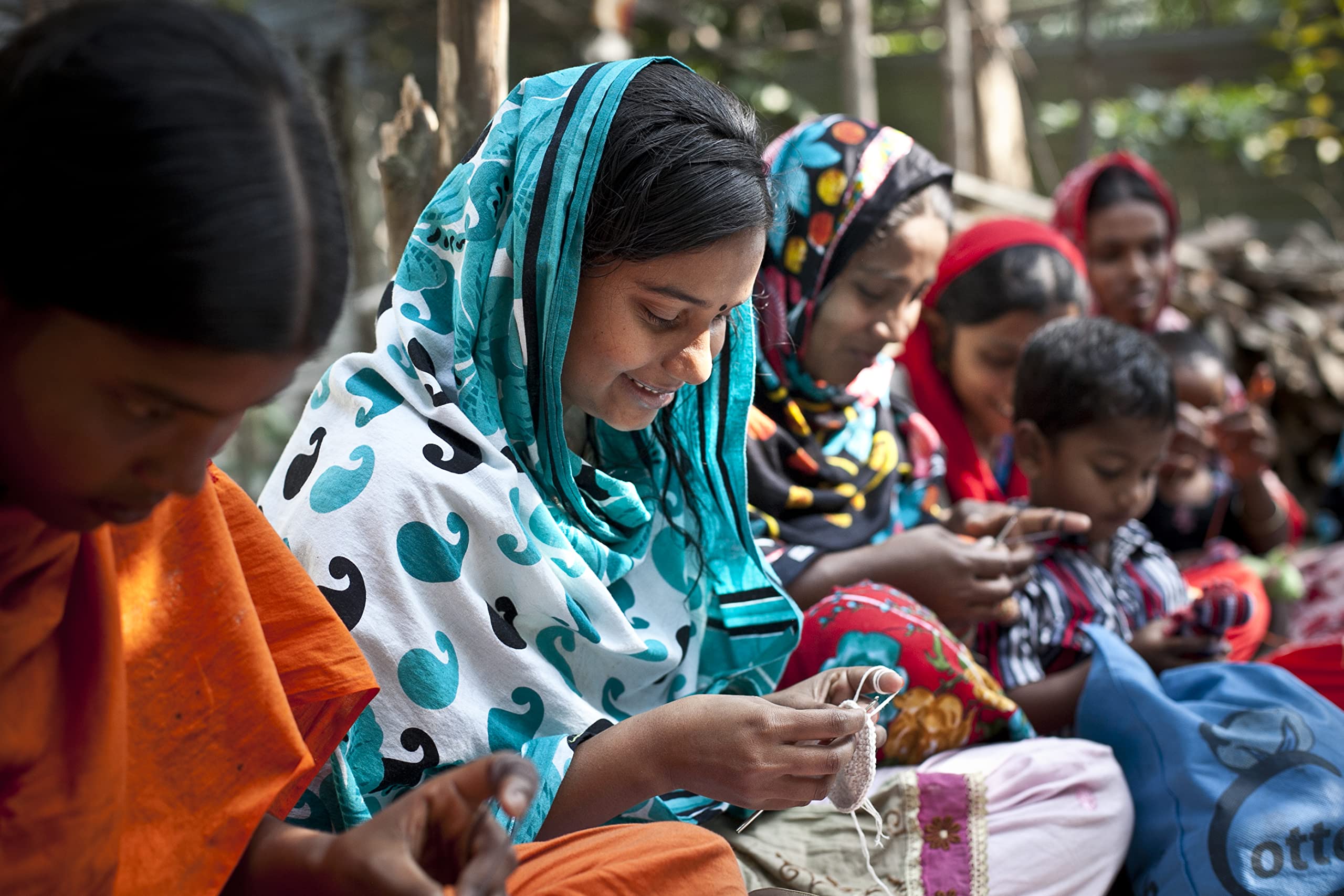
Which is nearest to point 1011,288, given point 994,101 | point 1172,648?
point 1172,648

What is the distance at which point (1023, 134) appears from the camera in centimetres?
1045

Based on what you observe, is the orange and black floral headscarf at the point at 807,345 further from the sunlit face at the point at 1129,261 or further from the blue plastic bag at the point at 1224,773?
the sunlit face at the point at 1129,261

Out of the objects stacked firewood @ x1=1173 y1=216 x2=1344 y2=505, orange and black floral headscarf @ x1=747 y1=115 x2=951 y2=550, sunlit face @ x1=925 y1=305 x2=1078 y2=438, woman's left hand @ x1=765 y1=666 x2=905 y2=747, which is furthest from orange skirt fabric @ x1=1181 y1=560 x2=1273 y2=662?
stacked firewood @ x1=1173 y1=216 x2=1344 y2=505

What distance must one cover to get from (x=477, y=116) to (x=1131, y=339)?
5.62 ft

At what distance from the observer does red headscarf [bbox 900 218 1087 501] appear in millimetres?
3486

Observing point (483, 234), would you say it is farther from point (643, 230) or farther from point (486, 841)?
point (486, 841)

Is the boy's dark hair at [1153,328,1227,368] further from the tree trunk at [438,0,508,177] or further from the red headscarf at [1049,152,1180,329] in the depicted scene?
the tree trunk at [438,0,508,177]

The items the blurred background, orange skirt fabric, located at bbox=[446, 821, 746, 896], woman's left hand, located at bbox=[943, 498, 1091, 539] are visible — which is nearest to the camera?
orange skirt fabric, located at bbox=[446, 821, 746, 896]

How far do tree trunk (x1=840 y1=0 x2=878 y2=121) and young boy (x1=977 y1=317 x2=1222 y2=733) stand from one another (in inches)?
163

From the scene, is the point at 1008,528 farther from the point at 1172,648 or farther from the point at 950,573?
the point at 1172,648

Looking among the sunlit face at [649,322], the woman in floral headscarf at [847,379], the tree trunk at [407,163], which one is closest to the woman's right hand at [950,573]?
the woman in floral headscarf at [847,379]

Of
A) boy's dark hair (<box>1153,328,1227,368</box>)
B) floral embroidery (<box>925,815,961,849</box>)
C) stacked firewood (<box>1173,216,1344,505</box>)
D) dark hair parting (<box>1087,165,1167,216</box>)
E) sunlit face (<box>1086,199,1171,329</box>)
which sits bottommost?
stacked firewood (<box>1173,216,1344,505</box>)

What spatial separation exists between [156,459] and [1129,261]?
13.3 ft

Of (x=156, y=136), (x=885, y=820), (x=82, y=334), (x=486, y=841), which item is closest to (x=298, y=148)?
(x=156, y=136)
